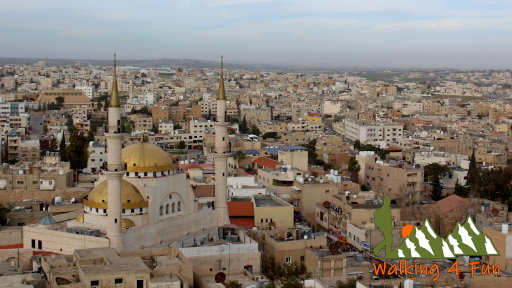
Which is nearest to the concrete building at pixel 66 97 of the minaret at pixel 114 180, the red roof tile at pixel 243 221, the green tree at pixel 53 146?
the green tree at pixel 53 146

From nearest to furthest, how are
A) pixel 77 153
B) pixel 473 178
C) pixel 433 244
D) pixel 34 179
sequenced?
1. pixel 433 244
2. pixel 34 179
3. pixel 473 178
4. pixel 77 153

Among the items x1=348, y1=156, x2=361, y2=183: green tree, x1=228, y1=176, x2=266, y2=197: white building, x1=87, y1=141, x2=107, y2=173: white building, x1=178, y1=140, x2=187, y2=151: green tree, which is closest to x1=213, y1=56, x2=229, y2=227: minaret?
x1=228, y1=176, x2=266, y2=197: white building

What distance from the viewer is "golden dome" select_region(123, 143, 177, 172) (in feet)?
68.0

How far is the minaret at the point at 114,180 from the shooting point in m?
19.0

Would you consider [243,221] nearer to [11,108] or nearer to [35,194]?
[35,194]

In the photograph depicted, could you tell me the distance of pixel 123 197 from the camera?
20.1 m

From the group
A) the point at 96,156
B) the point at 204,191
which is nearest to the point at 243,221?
the point at 204,191

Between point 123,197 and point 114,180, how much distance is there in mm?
1270

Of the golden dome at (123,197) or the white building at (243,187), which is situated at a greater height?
the golden dome at (123,197)

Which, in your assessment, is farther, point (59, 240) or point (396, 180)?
point (396, 180)

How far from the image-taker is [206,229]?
73.4 feet

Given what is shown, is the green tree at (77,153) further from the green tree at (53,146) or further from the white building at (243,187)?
the white building at (243,187)

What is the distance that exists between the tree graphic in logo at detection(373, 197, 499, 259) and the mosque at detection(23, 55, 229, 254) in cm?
685

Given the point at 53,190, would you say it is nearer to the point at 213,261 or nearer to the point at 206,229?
the point at 206,229
